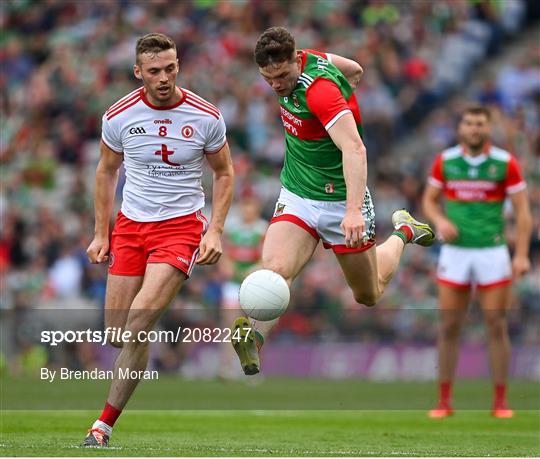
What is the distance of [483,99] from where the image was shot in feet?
77.7

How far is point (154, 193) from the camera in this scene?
9664 millimetres

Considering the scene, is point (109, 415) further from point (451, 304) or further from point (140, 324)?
point (451, 304)

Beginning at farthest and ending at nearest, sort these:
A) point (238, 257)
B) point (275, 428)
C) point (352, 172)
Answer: point (238, 257) < point (275, 428) < point (352, 172)

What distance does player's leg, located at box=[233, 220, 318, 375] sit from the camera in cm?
899

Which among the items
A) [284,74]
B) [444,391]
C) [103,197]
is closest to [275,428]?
[444,391]

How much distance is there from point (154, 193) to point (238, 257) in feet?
27.9

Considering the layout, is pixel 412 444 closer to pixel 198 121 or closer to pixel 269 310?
pixel 269 310

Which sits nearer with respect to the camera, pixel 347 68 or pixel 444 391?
pixel 347 68

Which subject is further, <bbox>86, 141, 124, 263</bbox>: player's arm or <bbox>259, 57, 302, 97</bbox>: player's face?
<bbox>86, 141, 124, 263</bbox>: player's arm

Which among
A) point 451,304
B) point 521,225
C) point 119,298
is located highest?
point 521,225

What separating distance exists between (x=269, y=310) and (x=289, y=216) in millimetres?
965

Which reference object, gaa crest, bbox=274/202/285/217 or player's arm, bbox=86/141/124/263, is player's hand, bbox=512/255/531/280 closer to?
gaa crest, bbox=274/202/285/217

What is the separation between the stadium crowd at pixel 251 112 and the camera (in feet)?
65.2

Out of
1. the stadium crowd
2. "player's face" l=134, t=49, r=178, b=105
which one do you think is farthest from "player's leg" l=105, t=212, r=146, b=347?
the stadium crowd
